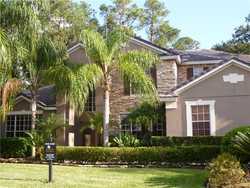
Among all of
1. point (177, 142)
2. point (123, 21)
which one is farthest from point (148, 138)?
point (123, 21)

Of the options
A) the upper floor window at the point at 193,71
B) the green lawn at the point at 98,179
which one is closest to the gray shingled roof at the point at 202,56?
the upper floor window at the point at 193,71

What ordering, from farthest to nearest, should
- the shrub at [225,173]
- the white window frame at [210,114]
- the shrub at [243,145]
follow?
the white window frame at [210,114] → the shrub at [243,145] → the shrub at [225,173]

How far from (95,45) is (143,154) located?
20.9 ft

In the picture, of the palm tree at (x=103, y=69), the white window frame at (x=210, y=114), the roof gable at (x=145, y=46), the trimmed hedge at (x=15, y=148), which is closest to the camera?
the palm tree at (x=103, y=69)

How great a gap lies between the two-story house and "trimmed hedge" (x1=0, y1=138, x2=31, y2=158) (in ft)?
11.9

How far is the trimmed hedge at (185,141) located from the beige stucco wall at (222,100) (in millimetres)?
1037

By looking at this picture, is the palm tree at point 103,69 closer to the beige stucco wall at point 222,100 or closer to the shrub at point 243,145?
the beige stucco wall at point 222,100

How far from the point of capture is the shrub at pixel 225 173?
1120 cm

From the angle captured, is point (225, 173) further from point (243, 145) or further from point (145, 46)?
point (145, 46)

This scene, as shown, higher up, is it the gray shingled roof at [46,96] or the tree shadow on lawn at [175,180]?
the gray shingled roof at [46,96]

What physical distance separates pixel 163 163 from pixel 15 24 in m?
10.2

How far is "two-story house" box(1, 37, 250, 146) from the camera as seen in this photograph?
24.1m

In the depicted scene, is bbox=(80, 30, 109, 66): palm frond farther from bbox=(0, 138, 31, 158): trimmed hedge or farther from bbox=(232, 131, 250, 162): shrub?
bbox=(232, 131, 250, 162): shrub

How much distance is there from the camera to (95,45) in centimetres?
2245
